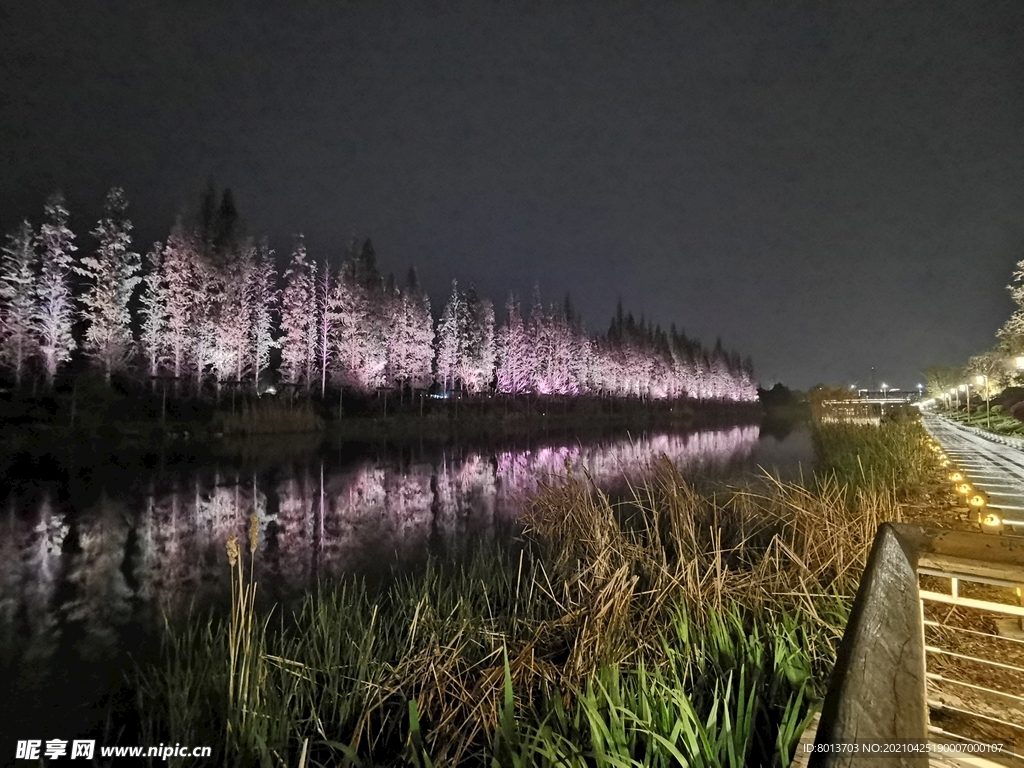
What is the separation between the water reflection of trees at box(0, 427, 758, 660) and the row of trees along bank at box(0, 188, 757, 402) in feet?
45.7

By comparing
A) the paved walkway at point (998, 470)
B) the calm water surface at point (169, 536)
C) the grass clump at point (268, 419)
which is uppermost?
the grass clump at point (268, 419)

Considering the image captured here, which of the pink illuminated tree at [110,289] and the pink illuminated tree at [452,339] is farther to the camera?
the pink illuminated tree at [452,339]

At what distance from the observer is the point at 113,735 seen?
3623mm

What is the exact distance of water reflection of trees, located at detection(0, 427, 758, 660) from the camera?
6.38 meters

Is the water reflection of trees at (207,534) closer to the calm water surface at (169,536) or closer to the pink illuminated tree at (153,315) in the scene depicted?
the calm water surface at (169,536)

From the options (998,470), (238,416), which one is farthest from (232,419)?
(998,470)

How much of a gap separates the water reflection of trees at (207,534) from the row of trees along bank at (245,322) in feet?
45.7

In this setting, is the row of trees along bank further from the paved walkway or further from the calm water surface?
the paved walkway

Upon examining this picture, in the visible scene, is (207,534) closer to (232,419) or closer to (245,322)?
(232,419)

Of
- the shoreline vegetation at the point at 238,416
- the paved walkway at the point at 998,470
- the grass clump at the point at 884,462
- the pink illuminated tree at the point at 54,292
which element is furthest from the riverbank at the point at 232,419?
the paved walkway at the point at 998,470

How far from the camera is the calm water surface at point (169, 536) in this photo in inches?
194

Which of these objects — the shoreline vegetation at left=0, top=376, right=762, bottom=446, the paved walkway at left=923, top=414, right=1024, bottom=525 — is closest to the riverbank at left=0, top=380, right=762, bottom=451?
the shoreline vegetation at left=0, top=376, right=762, bottom=446

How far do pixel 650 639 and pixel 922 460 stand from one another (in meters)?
9.55

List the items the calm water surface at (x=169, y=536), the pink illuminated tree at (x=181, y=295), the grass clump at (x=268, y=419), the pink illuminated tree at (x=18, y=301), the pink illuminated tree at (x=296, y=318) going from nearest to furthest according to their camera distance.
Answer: the calm water surface at (x=169, y=536) < the pink illuminated tree at (x=18, y=301) < the grass clump at (x=268, y=419) < the pink illuminated tree at (x=181, y=295) < the pink illuminated tree at (x=296, y=318)
